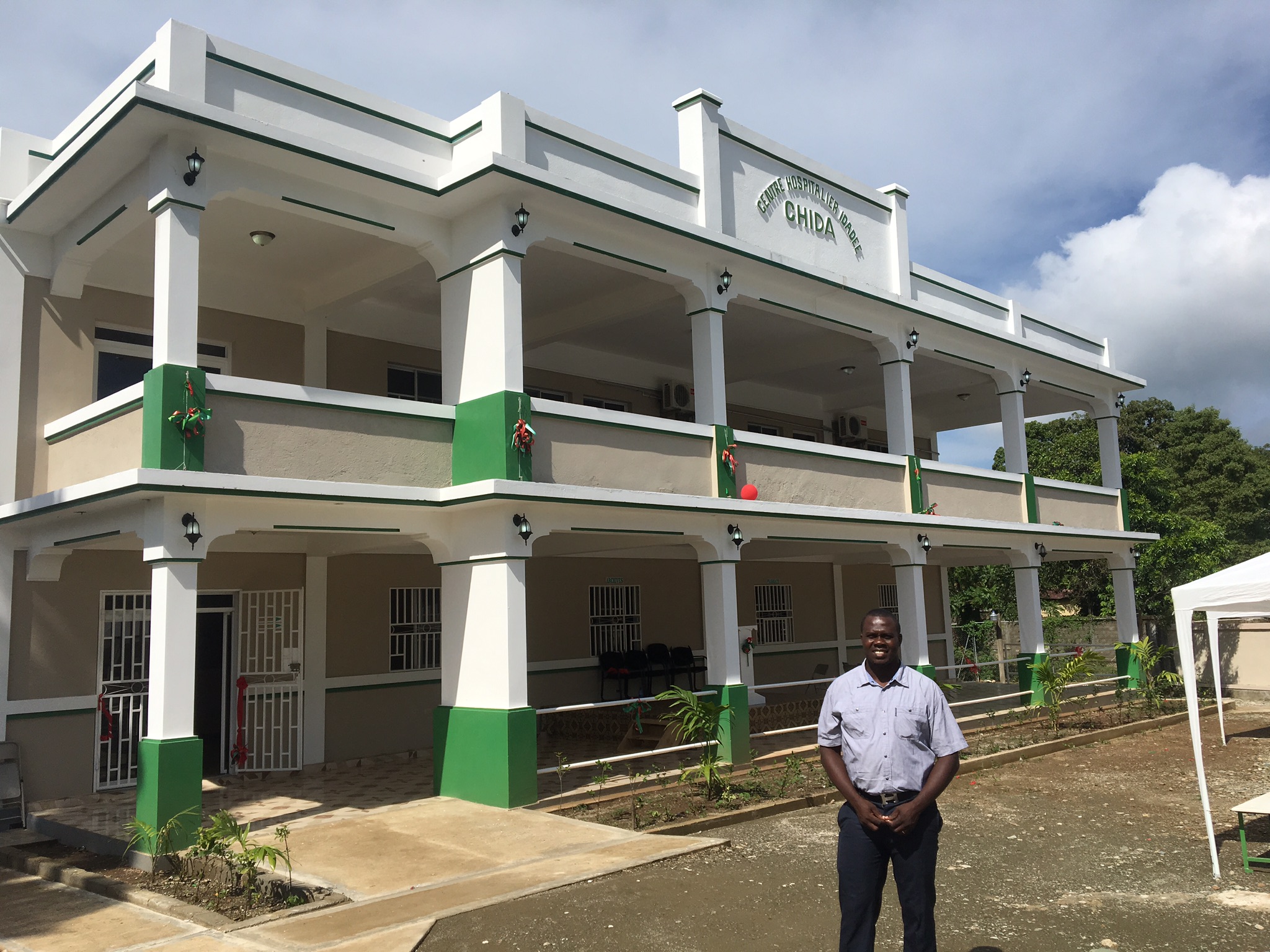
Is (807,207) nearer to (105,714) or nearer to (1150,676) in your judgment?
(105,714)

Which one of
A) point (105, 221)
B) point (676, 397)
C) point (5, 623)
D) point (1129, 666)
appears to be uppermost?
point (105, 221)

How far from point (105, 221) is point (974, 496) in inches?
476

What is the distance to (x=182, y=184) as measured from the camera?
8852 millimetres

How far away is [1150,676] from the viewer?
1948cm

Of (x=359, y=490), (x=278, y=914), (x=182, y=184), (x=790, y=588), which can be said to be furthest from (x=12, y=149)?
(x=790, y=588)

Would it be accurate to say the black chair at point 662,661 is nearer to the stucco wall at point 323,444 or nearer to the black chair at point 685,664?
the black chair at point 685,664

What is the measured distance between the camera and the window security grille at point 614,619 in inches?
627

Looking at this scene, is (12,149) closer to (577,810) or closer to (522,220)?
(522,220)

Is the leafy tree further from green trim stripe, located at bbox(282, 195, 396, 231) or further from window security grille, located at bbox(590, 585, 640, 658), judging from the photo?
green trim stripe, located at bbox(282, 195, 396, 231)

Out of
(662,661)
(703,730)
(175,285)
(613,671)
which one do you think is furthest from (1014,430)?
(175,285)

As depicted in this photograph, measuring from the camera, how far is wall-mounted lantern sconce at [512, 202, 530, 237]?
10234mm

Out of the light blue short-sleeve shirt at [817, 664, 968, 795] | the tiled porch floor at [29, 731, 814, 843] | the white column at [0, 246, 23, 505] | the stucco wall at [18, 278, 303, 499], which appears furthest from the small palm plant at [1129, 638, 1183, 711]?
the white column at [0, 246, 23, 505]

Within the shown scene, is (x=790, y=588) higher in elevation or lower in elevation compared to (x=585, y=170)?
lower

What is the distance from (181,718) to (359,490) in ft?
8.00
